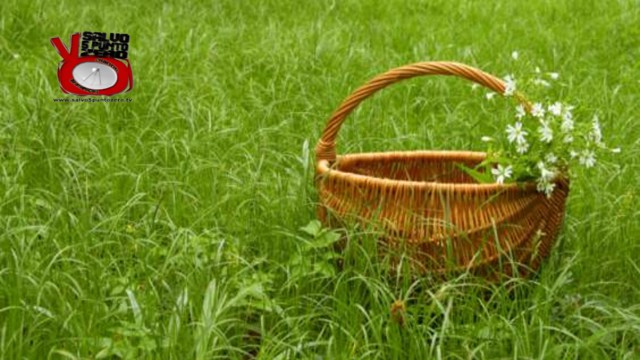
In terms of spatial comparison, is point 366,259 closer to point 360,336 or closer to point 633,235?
point 360,336

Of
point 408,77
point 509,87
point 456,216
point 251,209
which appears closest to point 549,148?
point 509,87

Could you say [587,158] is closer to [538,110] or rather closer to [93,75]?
[538,110]

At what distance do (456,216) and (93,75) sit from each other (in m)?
2.54

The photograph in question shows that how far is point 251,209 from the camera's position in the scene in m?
2.70

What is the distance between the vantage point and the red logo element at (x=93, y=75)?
4168 mm

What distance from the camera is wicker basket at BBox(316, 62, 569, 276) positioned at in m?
2.35

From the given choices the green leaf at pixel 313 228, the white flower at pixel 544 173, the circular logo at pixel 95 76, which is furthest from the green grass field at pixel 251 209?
the white flower at pixel 544 173

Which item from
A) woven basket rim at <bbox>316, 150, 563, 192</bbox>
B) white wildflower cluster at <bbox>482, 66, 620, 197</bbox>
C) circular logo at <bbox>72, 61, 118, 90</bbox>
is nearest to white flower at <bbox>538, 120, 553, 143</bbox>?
white wildflower cluster at <bbox>482, 66, 620, 197</bbox>

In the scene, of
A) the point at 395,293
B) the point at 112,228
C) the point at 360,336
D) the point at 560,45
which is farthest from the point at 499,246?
the point at 560,45

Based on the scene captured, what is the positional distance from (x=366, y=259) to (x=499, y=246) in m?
0.35

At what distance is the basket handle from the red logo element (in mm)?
1709

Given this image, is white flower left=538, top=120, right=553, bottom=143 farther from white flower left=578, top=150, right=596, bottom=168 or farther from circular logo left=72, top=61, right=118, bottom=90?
circular logo left=72, top=61, right=118, bottom=90

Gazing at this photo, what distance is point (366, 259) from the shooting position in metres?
2.39

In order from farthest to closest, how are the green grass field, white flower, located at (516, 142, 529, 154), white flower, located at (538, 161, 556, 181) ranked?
white flower, located at (516, 142, 529, 154) < white flower, located at (538, 161, 556, 181) < the green grass field
